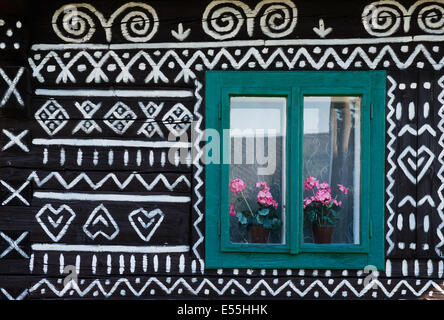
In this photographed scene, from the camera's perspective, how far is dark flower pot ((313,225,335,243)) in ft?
12.0

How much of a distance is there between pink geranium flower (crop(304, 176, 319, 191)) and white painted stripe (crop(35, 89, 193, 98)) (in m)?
1.02

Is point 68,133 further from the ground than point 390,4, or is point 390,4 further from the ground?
point 390,4

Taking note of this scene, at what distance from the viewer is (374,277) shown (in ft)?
12.0

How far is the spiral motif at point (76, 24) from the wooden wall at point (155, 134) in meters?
0.01

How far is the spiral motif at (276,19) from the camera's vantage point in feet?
12.1

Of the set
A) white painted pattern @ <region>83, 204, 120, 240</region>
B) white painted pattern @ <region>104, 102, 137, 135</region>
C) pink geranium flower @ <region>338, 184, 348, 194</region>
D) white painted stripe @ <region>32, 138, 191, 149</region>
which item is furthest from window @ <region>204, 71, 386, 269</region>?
white painted pattern @ <region>83, 204, 120, 240</region>

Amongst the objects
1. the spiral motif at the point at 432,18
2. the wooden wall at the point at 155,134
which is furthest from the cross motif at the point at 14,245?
the spiral motif at the point at 432,18

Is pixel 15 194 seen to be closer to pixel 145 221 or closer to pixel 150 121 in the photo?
pixel 145 221

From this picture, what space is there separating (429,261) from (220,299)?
147cm

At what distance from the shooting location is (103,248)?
12.2 ft

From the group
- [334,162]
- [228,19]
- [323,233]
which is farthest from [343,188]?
[228,19]

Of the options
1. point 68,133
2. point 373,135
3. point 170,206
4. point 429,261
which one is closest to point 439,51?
point 373,135

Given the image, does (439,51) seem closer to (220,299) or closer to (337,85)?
(337,85)

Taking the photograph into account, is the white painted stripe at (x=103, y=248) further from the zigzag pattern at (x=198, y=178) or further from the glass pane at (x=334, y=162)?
the glass pane at (x=334, y=162)
